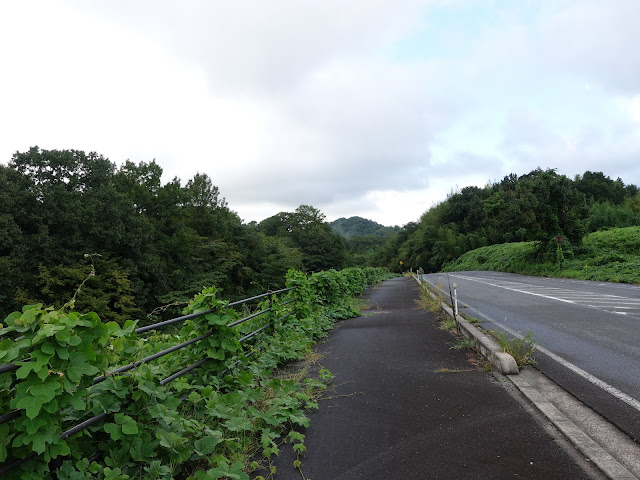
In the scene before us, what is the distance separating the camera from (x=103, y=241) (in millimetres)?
25750

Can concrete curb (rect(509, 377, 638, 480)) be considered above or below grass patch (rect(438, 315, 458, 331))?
below

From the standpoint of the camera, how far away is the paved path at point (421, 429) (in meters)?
2.75

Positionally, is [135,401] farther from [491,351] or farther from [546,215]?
[546,215]

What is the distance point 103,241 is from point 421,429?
27.2 metres

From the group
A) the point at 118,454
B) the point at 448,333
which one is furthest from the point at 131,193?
the point at 118,454

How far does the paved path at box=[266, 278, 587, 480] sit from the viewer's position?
2752 mm

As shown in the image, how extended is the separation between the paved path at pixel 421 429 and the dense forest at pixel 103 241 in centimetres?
1130

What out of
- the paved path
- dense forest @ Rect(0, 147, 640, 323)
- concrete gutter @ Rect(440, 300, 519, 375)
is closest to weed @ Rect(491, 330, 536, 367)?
concrete gutter @ Rect(440, 300, 519, 375)

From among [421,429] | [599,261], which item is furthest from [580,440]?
[599,261]

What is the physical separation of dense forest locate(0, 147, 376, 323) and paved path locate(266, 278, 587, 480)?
445 inches

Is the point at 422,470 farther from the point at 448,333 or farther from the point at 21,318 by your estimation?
the point at 448,333

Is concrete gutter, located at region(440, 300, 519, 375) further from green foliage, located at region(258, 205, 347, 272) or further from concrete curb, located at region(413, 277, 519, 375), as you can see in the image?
green foliage, located at region(258, 205, 347, 272)

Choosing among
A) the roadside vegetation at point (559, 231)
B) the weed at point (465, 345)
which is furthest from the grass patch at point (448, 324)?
the roadside vegetation at point (559, 231)

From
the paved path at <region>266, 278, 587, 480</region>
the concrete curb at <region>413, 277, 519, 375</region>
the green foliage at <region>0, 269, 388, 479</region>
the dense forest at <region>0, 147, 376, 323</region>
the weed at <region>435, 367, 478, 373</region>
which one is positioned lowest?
the paved path at <region>266, 278, 587, 480</region>
